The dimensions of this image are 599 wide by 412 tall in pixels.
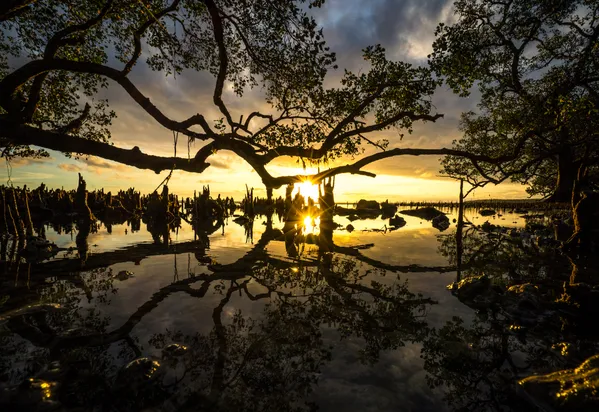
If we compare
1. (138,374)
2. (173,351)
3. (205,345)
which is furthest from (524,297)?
(138,374)

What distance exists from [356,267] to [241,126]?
19.7 ft

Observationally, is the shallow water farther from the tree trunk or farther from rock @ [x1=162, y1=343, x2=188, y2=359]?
the tree trunk

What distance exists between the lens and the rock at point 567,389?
2.38m

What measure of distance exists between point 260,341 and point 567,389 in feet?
11.3

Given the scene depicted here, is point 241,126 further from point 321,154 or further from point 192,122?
point 321,154

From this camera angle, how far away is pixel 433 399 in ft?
9.44

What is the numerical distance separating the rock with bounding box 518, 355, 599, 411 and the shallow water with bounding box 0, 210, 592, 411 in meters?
0.20

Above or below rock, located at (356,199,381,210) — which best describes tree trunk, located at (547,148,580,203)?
above

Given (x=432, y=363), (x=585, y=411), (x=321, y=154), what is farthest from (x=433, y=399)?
(x=321, y=154)

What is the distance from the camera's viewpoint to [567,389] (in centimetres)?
260

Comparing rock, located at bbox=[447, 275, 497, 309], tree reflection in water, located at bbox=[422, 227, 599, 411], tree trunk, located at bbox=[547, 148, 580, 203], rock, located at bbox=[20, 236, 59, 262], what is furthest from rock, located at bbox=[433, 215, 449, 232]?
rock, located at bbox=[20, 236, 59, 262]

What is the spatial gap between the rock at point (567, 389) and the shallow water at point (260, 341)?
0.20 m

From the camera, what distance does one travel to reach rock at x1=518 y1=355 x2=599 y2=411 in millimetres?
2381

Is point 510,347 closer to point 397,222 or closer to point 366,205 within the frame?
point 397,222
